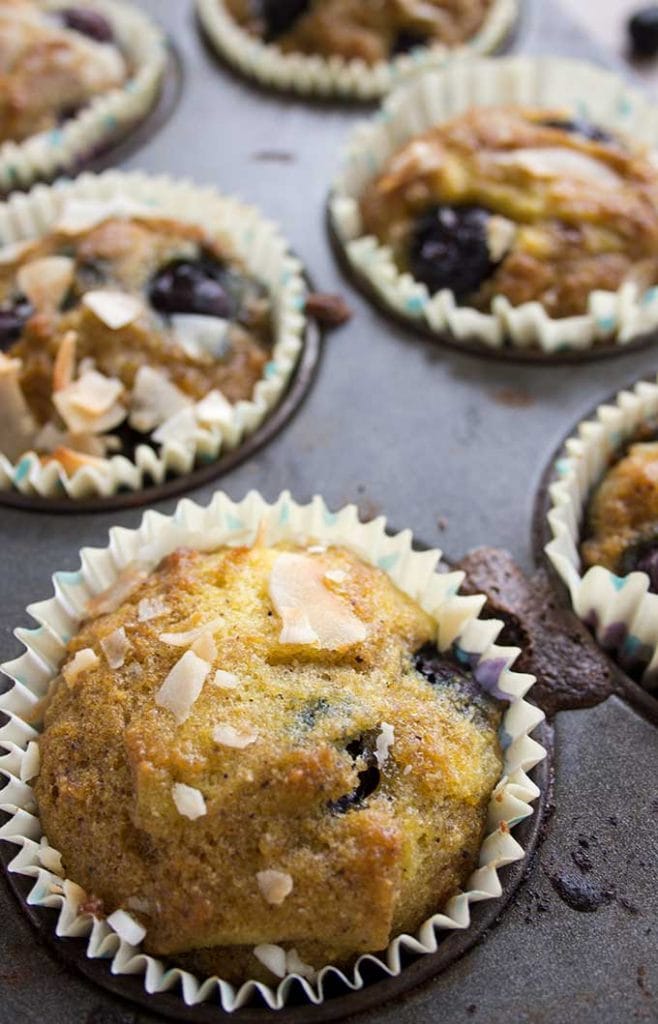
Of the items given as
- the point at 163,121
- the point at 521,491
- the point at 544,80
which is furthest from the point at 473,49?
→ the point at 521,491

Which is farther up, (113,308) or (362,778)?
(113,308)

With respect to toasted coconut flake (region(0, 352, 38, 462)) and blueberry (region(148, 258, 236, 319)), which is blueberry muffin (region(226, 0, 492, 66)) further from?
toasted coconut flake (region(0, 352, 38, 462))

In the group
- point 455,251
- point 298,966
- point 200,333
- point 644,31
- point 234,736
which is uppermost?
point 644,31

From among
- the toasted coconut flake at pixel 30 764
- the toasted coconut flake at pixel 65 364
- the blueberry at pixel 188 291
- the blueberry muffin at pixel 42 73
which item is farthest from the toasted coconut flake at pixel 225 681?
the blueberry muffin at pixel 42 73

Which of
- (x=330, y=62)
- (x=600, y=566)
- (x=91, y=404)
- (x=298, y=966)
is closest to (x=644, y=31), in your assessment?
(x=330, y=62)

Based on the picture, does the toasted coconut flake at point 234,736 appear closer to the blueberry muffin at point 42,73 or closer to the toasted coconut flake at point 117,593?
the toasted coconut flake at point 117,593

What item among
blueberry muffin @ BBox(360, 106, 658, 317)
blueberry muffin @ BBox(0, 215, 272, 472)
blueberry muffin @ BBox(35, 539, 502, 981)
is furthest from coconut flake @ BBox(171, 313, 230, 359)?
blueberry muffin @ BBox(35, 539, 502, 981)

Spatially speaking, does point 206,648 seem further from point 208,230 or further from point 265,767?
point 208,230
